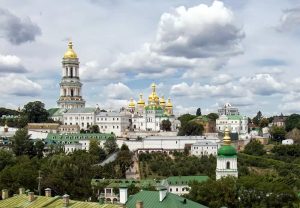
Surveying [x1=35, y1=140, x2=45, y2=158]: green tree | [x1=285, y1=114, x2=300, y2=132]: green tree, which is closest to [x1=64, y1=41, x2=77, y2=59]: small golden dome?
[x1=35, y1=140, x2=45, y2=158]: green tree

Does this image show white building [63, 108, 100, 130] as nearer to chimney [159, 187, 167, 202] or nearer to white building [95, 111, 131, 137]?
white building [95, 111, 131, 137]

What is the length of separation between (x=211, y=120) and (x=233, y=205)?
8541 cm

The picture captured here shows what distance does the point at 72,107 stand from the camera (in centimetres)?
12275

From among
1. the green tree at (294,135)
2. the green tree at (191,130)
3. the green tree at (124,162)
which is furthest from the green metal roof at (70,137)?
the green tree at (294,135)

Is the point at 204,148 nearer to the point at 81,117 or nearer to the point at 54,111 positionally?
the point at 81,117

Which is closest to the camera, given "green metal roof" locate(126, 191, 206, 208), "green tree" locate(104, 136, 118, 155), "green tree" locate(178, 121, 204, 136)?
"green metal roof" locate(126, 191, 206, 208)

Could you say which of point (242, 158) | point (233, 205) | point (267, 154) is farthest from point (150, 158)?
point (233, 205)

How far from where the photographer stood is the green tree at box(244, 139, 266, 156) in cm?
9938

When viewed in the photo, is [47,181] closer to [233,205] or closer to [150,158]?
[233,205]

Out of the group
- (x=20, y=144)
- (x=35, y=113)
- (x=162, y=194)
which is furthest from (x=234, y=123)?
(x=162, y=194)

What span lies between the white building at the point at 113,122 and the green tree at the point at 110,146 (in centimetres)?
1576

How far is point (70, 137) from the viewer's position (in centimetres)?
10162

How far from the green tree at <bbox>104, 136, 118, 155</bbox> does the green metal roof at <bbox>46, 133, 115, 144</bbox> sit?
4.76 m

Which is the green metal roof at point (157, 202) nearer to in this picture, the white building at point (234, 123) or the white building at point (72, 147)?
the white building at point (72, 147)
